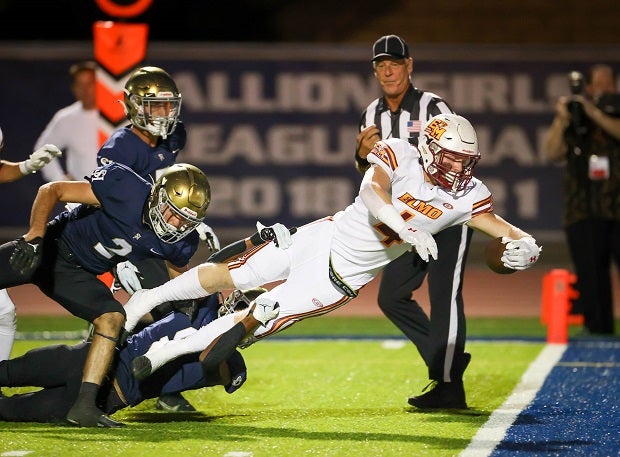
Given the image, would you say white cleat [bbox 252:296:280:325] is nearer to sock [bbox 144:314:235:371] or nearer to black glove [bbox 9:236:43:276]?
sock [bbox 144:314:235:371]

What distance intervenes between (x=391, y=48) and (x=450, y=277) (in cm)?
124

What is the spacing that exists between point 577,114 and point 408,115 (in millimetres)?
2766

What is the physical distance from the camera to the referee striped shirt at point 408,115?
19.4 ft

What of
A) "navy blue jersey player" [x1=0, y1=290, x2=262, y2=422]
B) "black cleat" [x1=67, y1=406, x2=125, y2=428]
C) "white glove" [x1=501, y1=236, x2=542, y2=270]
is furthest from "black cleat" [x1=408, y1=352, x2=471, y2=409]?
"black cleat" [x1=67, y1=406, x2=125, y2=428]

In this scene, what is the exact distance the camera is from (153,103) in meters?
6.00

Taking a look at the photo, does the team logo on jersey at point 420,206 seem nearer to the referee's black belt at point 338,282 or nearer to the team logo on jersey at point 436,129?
the team logo on jersey at point 436,129

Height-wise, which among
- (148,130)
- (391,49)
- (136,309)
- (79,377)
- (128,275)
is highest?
(391,49)

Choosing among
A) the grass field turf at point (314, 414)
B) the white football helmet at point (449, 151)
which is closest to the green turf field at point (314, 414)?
the grass field turf at point (314, 414)

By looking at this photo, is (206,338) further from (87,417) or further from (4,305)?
(4,305)

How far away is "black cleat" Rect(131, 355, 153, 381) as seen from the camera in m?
4.96

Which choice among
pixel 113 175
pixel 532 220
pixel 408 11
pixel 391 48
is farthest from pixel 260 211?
pixel 113 175

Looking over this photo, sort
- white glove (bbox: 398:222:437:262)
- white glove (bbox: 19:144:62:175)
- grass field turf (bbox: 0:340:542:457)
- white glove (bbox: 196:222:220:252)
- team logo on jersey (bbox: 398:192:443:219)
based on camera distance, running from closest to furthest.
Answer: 1. grass field turf (bbox: 0:340:542:457)
2. white glove (bbox: 398:222:437:262)
3. team logo on jersey (bbox: 398:192:443:219)
4. white glove (bbox: 19:144:62:175)
5. white glove (bbox: 196:222:220:252)

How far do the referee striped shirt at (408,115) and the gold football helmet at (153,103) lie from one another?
956 mm

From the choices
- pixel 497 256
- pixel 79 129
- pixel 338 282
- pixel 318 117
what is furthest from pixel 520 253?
pixel 318 117
